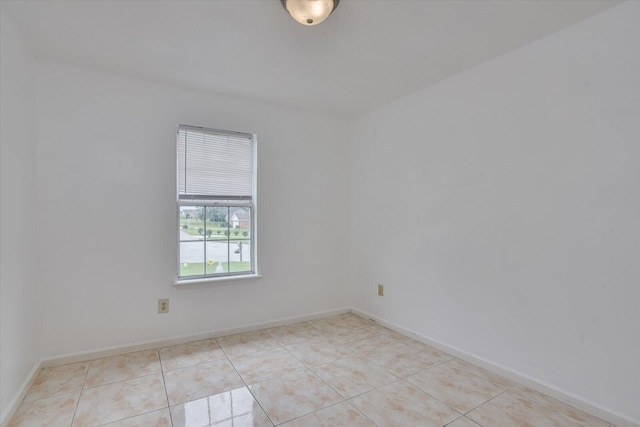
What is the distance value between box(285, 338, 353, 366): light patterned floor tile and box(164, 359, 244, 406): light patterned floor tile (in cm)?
56

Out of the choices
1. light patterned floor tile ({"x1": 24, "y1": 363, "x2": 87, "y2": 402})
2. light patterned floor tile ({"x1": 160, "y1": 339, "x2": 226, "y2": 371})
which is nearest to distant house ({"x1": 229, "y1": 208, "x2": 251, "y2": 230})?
light patterned floor tile ({"x1": 160, "y1": 339, "x2": 226, "y2": 371})

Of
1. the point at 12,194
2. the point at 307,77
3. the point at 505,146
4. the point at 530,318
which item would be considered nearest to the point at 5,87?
the point at 12,194

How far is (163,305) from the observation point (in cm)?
285

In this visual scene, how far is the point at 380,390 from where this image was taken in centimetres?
217

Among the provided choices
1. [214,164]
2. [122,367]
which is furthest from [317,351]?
[214,164]

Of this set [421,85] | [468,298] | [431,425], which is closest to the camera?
[431,425]

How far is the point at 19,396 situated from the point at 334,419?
1907 mm

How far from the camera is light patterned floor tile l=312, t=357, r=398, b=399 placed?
2.20 m

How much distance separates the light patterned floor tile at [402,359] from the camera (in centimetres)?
246

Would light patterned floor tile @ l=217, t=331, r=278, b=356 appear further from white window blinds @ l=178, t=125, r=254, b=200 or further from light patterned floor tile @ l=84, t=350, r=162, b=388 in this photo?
white window blinds @ l=178, t=125, r=254, b=200

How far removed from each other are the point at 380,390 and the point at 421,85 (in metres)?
2.47

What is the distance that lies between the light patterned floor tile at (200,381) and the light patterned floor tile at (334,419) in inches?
22.8

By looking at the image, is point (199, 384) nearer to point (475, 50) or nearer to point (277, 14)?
point (277, 14)

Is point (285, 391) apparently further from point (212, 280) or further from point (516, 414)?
point (516, 414)
